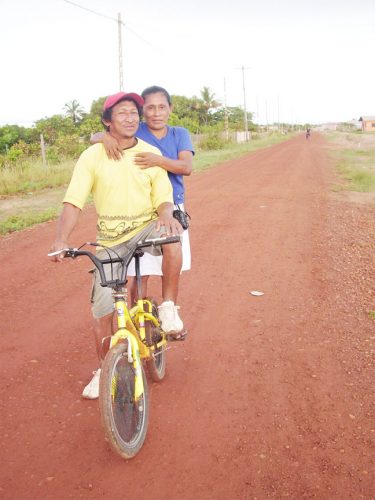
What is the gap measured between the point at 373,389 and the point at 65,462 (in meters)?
2.08

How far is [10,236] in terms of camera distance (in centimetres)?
852

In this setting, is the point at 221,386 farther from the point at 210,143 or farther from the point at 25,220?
the point at 210,143

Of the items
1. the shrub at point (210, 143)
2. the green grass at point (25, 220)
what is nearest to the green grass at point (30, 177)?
the green grass at point (25, 220)

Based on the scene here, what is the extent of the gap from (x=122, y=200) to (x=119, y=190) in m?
0.07

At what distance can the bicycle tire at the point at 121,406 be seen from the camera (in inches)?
97.7

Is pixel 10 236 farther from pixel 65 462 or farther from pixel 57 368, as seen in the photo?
pixel 65 462

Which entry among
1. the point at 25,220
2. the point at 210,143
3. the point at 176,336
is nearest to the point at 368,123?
the point at 210,143

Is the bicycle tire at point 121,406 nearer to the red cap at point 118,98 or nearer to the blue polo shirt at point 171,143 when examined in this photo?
the blue polo shirt at point 171,143

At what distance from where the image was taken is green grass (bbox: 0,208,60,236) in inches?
355

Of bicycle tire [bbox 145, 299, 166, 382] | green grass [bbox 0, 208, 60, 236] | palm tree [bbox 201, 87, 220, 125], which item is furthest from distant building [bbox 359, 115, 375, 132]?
bicycle tire [bbox 145, 299, 166, 382]

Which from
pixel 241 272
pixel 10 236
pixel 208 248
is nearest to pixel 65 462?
pixel 241 272

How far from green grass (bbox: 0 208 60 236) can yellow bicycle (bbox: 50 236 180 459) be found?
6.63 m

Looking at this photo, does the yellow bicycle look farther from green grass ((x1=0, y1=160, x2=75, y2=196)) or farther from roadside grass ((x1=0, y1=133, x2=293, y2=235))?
green grass ((x1=0, y1=160, x2=75, y2=196))

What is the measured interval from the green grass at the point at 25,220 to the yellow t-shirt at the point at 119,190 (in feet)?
20.6
